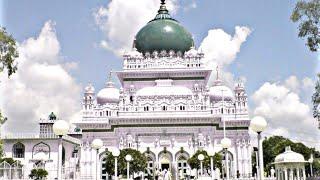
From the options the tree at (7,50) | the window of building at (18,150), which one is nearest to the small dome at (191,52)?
the window of building at (18,150)

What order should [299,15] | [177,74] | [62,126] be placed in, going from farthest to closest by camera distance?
[177,74] → [299,15] → [62,126]

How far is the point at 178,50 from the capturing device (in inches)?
2101

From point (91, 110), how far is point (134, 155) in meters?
10.0

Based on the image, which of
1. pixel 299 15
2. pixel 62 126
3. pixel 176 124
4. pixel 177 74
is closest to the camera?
pixel 62 126

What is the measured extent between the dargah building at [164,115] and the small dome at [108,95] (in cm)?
12

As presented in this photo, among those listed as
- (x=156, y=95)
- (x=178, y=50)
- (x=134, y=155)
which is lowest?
(x=134, y=155)

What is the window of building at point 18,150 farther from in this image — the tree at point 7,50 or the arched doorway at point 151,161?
the tree at point 7,50

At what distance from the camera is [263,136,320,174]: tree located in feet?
180

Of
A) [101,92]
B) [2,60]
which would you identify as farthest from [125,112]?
[2,60]

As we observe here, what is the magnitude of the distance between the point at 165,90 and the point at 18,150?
80.5ft

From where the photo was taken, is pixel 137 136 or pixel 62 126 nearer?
pixel 62 126

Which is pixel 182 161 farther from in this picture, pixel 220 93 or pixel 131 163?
pixel 220 93

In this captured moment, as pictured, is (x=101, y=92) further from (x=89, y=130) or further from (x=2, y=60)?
(x=2, y=60)

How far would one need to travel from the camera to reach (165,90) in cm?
4972
